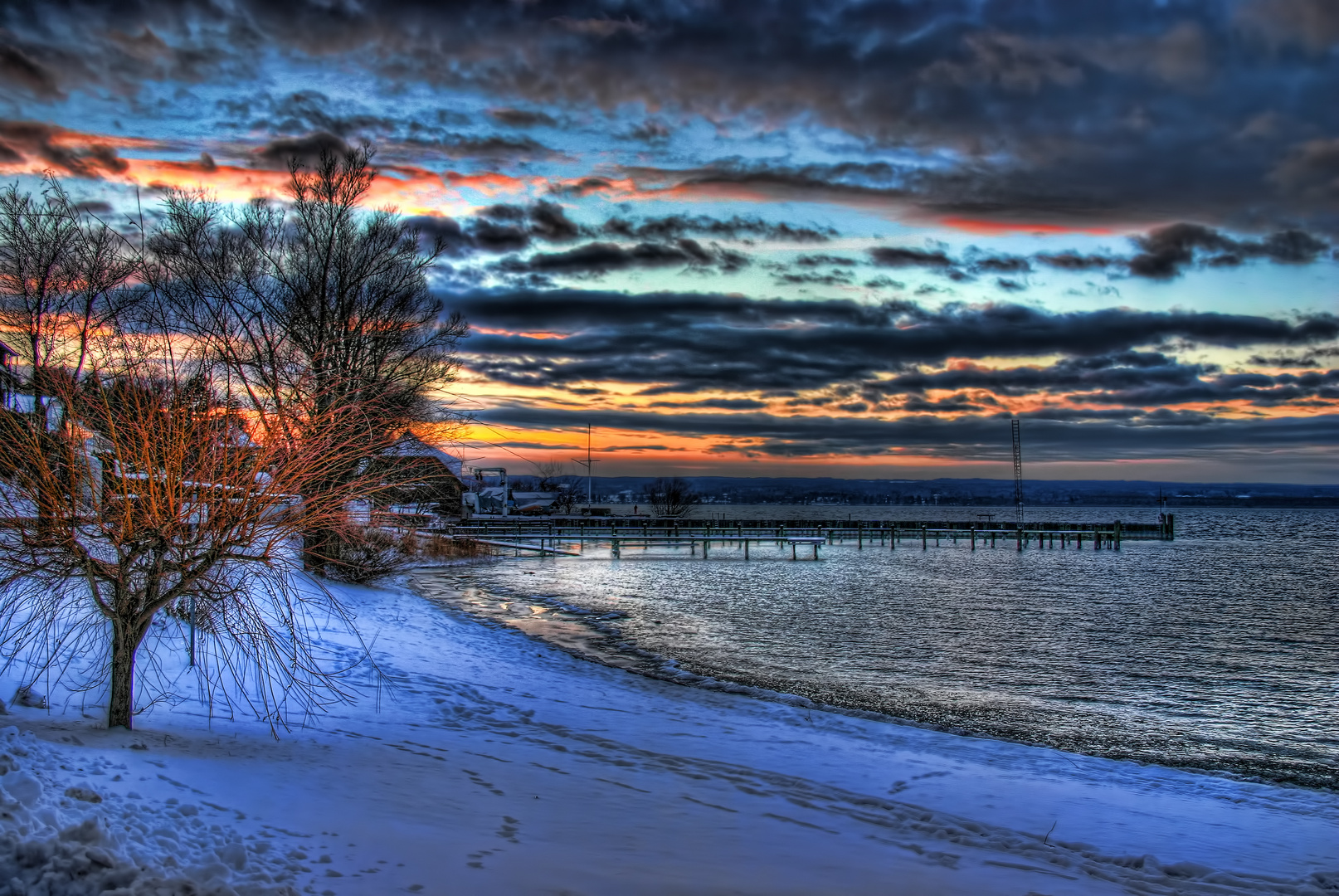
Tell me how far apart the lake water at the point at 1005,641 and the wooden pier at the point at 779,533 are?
10.4 meters

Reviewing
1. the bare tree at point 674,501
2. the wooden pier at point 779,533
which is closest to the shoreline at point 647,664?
the wooden pier at point 779,533

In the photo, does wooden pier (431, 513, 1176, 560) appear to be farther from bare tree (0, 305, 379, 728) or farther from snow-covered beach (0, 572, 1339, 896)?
bare tree (0, 305, 379, 728)

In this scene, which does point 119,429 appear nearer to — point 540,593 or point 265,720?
point 265,720

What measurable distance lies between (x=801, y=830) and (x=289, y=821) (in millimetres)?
4152

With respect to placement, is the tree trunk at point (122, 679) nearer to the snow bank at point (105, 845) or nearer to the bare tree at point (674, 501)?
the snow bank at point (105, 845)

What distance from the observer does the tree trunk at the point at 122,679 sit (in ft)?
23.3

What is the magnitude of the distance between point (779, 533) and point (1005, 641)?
46961mm

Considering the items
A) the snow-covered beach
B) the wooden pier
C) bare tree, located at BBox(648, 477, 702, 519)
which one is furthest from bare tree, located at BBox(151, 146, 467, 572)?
bare tree, located at BBox(648, 477, 702, 519)

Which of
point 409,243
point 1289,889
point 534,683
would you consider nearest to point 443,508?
point 409,243

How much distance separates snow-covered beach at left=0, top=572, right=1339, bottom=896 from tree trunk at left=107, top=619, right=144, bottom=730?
0.25 meters

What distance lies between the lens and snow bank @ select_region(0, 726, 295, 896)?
4.18 m

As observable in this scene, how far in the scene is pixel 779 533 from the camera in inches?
2717

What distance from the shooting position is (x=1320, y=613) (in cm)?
3098

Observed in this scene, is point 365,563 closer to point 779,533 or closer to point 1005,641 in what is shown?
point 1005,641
